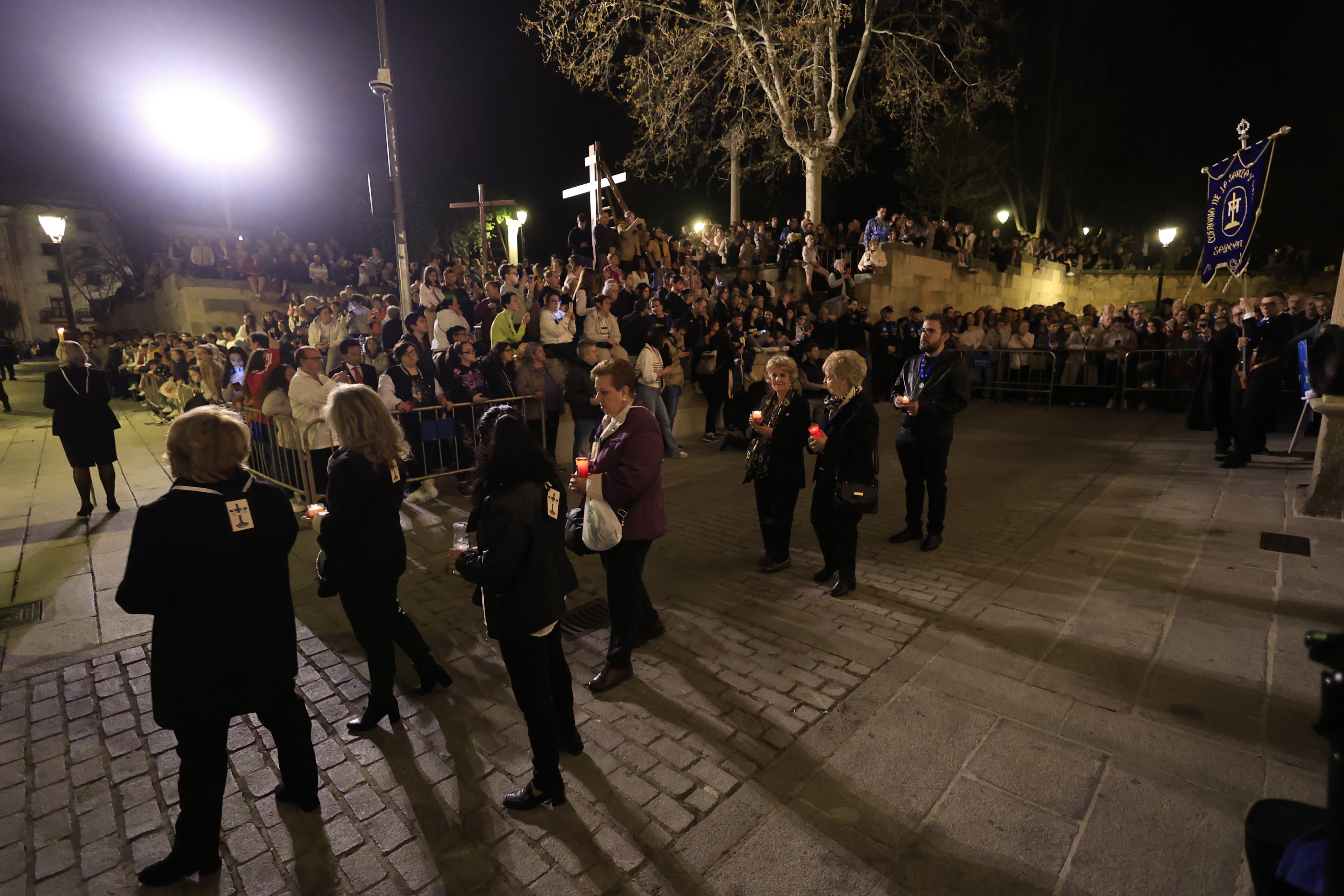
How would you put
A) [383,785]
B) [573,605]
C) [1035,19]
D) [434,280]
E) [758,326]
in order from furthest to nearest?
[1035,19] < [758,326] < [434,280] < [573,605] < [383,785]

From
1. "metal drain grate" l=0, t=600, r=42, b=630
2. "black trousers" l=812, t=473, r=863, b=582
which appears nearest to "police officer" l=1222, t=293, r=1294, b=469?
"black trousers" l=812, t=473, r=863, b=582

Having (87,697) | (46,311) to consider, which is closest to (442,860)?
(87,697)

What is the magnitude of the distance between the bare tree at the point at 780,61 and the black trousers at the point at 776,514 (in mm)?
13315

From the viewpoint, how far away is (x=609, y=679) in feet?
12.1

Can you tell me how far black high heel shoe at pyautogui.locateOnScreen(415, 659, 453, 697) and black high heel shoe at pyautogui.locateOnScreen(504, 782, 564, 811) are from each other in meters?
1.10

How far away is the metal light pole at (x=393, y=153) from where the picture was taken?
8.10 m

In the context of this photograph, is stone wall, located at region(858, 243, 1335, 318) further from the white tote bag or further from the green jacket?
the green jacket

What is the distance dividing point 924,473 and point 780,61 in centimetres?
1410

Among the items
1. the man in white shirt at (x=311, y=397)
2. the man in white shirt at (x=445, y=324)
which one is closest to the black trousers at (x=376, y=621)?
the man in white shirt at (x=311, y=397)

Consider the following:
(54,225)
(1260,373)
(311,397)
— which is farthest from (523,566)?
(54,225)

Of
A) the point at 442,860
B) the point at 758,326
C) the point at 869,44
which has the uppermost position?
the point at 869,44

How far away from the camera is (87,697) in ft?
12.4

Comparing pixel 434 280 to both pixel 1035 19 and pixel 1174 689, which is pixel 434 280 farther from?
pixel 1035 19

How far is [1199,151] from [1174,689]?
130ft
